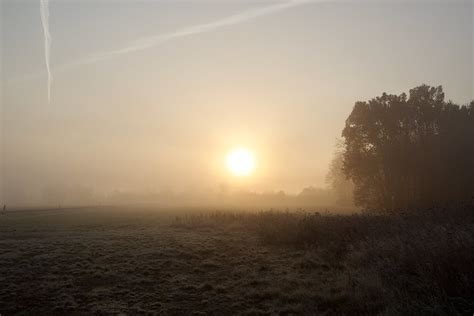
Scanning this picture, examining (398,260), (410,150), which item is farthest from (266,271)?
(410,150)

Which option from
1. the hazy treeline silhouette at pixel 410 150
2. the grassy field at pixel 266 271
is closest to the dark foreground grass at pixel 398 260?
the grassy field at pixel 266 271

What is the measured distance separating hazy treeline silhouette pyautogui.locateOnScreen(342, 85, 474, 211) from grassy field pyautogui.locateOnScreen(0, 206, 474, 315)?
66.9ft

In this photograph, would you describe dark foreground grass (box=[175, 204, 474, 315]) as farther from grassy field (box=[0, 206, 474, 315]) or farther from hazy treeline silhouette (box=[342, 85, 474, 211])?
hazy treeline silhouette (box=[342, 85, 474, 211])

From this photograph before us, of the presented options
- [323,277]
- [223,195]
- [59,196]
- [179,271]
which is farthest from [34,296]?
[59,196]

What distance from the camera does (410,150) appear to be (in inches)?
1451

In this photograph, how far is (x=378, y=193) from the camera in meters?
39.5

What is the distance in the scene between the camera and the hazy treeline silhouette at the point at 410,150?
36.3 metres

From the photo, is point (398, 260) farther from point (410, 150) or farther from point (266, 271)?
point (410, 150)

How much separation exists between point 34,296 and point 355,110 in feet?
128

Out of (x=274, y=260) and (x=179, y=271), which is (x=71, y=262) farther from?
(x=274, y=260)

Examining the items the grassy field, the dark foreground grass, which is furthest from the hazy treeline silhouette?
the grassy field

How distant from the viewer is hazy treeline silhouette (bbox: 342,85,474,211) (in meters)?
36.3

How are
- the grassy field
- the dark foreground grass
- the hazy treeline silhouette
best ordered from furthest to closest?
the hazy treeline silhouette < the grassy field < the dark foreground grass

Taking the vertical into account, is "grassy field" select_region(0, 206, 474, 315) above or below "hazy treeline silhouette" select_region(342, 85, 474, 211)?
below
